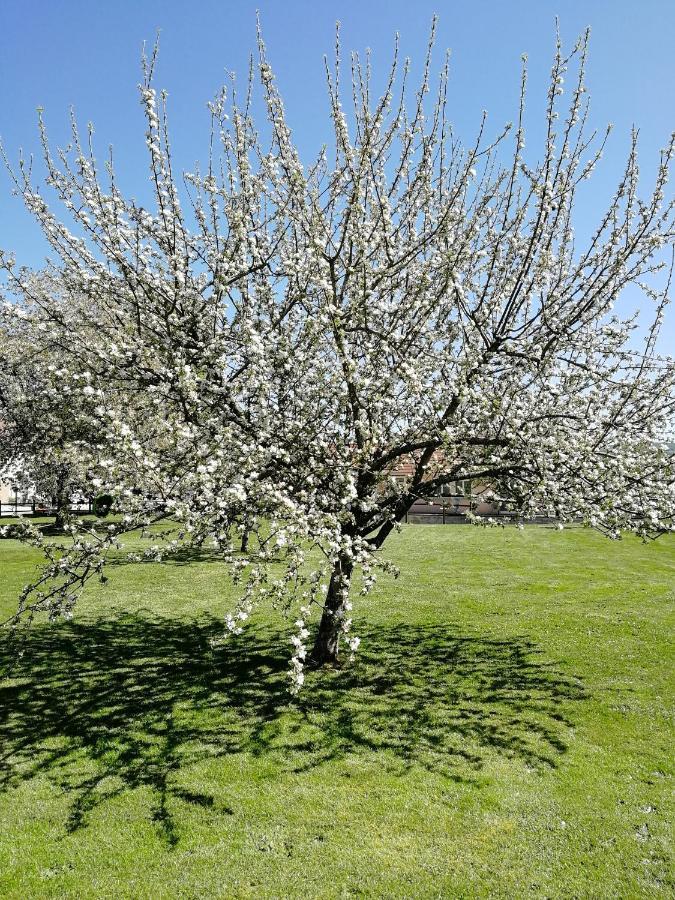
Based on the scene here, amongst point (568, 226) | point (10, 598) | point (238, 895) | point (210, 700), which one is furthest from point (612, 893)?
point (10, 598)

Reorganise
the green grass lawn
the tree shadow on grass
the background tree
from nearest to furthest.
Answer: the green grass lawn, the tree shadow on grass, the background tree

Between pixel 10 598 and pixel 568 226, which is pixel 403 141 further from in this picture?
pixel 10 598

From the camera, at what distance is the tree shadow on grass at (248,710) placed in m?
8.00

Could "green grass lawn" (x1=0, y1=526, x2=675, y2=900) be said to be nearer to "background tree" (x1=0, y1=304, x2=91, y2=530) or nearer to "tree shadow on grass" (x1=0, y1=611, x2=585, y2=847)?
"tree shadow on grass" (x1=0, y1=611, x2=585, y2=847)

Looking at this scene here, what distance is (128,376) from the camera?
9.62 meters

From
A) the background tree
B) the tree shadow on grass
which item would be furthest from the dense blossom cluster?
the background tree

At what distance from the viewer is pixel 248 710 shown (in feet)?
32.2

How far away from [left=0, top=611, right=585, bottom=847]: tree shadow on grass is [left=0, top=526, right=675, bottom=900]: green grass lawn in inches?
1.6

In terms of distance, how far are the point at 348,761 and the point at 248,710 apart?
2.28m

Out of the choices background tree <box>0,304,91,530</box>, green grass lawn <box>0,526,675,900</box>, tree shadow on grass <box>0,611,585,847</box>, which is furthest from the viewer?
background tree <box>0,304,91,530</box>

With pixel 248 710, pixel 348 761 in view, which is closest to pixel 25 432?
pixel 248 710

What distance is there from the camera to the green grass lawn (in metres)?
6.05

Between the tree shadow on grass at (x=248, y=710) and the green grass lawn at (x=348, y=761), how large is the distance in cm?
4

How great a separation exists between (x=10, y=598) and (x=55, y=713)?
9225 millimetres
